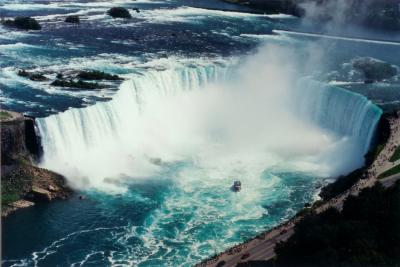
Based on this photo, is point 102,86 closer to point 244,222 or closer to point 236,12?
point 244,222

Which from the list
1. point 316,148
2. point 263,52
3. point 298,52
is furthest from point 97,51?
point 316,148

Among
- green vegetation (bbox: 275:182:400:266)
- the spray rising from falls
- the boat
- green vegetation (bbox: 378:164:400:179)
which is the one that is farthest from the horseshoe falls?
green vegetation (bbox: 275:182:400:266)

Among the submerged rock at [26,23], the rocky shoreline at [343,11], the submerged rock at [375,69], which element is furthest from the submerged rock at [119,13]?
the submerged rock at [375,69]

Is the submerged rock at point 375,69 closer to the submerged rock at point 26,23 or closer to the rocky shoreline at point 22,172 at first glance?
the rocky shoreline at point 22,172

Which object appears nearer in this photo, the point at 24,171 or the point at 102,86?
the point at 24,171

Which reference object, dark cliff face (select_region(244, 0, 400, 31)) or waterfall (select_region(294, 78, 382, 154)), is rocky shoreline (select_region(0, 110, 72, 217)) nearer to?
waterfall (select_region(294, 78, 382, 154))

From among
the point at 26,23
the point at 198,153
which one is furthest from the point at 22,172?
the point at 26,23
